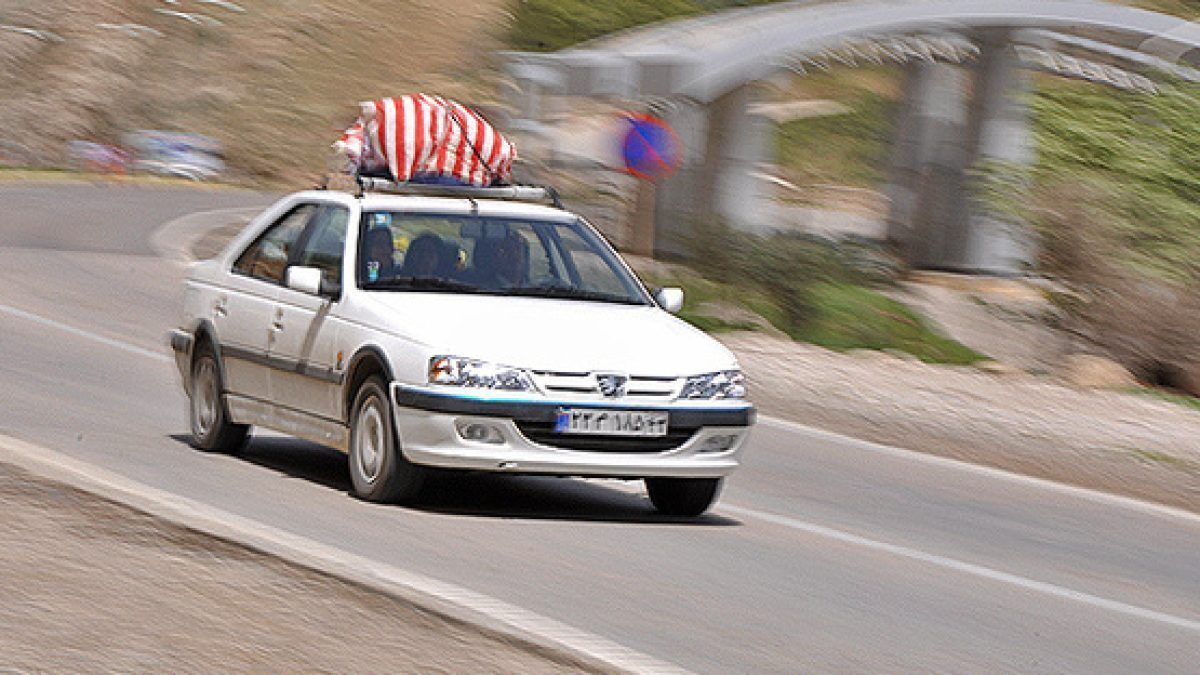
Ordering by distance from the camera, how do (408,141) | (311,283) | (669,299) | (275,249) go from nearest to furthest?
1. (311,283)
2. (669,299)
3. (275,249)
4. (408,141)

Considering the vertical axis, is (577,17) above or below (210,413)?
below

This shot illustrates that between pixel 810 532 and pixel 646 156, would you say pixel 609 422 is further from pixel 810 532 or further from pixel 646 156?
pixel 646 156

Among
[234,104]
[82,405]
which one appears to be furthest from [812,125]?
[82,405]

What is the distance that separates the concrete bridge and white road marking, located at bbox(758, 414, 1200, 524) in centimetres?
692

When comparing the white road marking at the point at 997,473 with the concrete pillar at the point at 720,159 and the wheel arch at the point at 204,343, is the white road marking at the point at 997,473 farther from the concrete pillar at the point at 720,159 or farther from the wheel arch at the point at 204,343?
the concrete pillar at the point at 720,159

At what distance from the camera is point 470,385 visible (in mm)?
10352

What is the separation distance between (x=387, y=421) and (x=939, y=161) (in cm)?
2349

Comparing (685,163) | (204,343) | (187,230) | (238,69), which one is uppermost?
(204,343)

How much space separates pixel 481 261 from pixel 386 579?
4.01 m

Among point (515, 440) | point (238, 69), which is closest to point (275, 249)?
point (515, 440)

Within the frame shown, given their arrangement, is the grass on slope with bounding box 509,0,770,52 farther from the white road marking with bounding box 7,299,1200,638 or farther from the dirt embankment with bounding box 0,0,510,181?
the white road marking with bounding box 7,299,1200,638

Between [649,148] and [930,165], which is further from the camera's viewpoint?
[930,165]

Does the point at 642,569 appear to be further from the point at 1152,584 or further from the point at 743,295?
the point at 743,295

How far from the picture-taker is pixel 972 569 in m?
10.5
